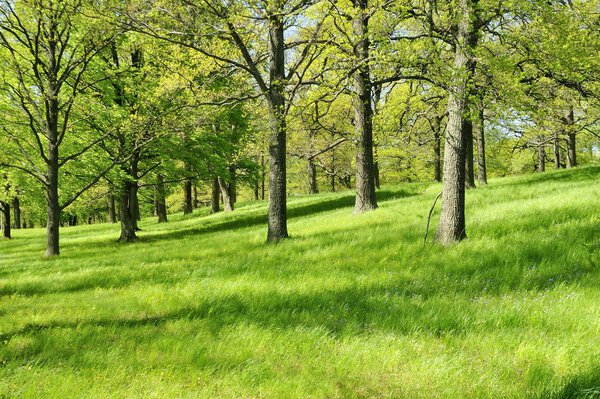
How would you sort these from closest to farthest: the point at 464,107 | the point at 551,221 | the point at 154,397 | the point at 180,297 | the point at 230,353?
the point at 154,397
the point at 230,353
the point at 180,297
the point at 464,107
the point at 551,221

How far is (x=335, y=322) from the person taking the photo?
4551 millimetres

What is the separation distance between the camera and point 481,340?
3.99 metres

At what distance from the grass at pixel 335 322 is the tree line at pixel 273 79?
6.29 feet

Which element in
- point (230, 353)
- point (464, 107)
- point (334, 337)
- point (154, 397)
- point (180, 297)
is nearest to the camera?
point (154, 397)

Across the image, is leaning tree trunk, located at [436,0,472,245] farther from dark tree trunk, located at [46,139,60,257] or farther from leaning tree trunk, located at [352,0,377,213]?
dark tree trunk, located at [46,139,60,257]

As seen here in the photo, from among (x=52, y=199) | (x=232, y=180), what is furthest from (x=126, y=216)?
(x=232, y=180)

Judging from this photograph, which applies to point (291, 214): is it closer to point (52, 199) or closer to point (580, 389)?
point (52, 199)

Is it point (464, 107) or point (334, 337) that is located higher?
point (464, 107)

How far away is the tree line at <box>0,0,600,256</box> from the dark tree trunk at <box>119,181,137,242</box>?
8cm

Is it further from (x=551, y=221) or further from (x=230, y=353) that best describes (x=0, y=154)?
(x=551, y=221)

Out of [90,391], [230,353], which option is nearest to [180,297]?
[230,353]

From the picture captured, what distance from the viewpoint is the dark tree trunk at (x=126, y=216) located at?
17236 millimetres

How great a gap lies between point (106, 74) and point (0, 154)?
236 inches

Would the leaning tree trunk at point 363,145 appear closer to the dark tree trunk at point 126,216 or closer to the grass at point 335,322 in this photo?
the grass at point 335,322
